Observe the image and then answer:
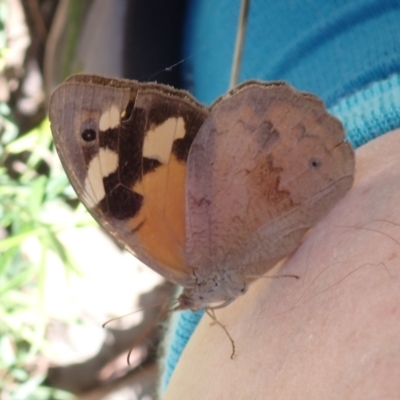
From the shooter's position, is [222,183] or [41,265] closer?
[222,183]

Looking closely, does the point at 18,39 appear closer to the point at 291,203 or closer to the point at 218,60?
the point at 218,60

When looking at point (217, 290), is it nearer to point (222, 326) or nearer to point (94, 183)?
point (222, 326)

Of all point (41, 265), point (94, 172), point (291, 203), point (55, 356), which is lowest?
point (55, 356)

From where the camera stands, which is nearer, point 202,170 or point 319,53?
point 202,170

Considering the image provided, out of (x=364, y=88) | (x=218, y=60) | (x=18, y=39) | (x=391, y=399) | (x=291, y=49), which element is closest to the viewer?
(x=391, y=399)

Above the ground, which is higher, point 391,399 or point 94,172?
point 94,172

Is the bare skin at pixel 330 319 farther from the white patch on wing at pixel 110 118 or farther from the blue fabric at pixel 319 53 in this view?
the white patch on wing at pixel 110 118

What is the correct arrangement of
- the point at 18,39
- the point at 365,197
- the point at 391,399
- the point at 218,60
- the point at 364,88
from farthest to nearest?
1. the point at 18,39
2. the point at 218,60
3. the point at 364,88
4. the point at 365,197
5. the point at 391,399

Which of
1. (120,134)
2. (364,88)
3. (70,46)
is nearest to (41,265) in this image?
(70,46)

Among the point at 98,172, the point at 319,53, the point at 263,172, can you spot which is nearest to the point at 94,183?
the point at 98,172
